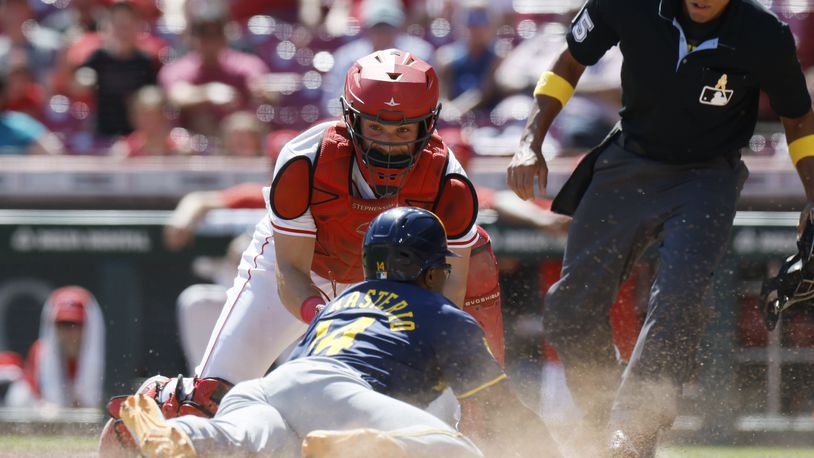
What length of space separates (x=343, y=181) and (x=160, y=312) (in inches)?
137

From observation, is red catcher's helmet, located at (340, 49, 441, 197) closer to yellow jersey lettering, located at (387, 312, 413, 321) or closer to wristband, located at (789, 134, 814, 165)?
yellow jersey lettering, located at (387, 312, 413, 321)

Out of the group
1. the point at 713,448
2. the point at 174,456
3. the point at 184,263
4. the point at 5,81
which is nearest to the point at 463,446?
the point at 174,456

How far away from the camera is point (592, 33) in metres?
5.78

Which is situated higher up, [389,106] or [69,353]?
[389,106]

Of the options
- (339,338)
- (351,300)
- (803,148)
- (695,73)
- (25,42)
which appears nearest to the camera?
(339,338)

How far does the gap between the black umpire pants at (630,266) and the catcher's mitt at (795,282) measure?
0.34m

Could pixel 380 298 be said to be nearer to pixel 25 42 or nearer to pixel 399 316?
pixel 399 316

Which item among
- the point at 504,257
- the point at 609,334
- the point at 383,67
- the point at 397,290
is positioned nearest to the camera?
the point at 397,290

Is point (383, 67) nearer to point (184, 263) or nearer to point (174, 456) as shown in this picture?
point (174, 456)

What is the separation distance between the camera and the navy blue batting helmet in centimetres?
459

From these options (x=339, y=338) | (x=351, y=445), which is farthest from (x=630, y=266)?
(x=351, y=445)

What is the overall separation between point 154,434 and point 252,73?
6.48 m

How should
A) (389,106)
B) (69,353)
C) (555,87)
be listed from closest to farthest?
(389,106) < (555,87) < (69,353)

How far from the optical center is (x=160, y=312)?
8461mm
